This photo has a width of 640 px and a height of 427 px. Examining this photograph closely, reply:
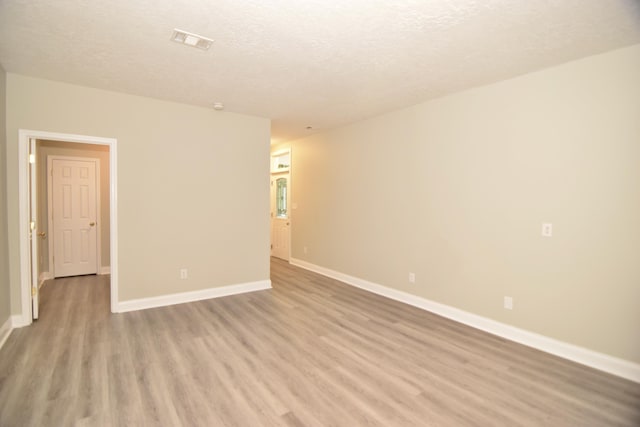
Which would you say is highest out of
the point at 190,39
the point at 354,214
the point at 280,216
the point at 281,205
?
the point at 190,39

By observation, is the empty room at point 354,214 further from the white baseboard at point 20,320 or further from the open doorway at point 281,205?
the open doorway at point 281,205

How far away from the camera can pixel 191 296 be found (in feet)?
14.5

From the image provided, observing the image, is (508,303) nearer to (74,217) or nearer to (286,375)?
(286,375)

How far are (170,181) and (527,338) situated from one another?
14.8ft

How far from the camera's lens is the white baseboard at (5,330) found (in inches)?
120

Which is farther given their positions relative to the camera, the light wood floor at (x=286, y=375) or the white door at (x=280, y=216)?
the white door at (x=280, y=216)

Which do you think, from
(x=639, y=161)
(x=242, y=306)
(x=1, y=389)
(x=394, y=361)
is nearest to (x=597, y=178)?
(x=639, y=161)

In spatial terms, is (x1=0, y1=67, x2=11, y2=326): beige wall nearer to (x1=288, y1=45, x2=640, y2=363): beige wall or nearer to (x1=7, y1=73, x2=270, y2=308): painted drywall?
(x1=7, y1=73, x2=270, y2=308): painted drywall

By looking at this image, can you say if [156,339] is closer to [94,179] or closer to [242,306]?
[242,306]

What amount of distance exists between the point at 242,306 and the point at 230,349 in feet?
3.98

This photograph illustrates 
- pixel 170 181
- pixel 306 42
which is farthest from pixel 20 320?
pixel 306 42

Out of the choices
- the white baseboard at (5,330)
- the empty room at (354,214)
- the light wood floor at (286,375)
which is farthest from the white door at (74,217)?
the white baseboard at (5,330)

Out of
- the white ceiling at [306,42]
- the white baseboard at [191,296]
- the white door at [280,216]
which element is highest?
the white ceiling at [306,42]

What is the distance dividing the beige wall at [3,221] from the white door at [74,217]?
8.46ft
